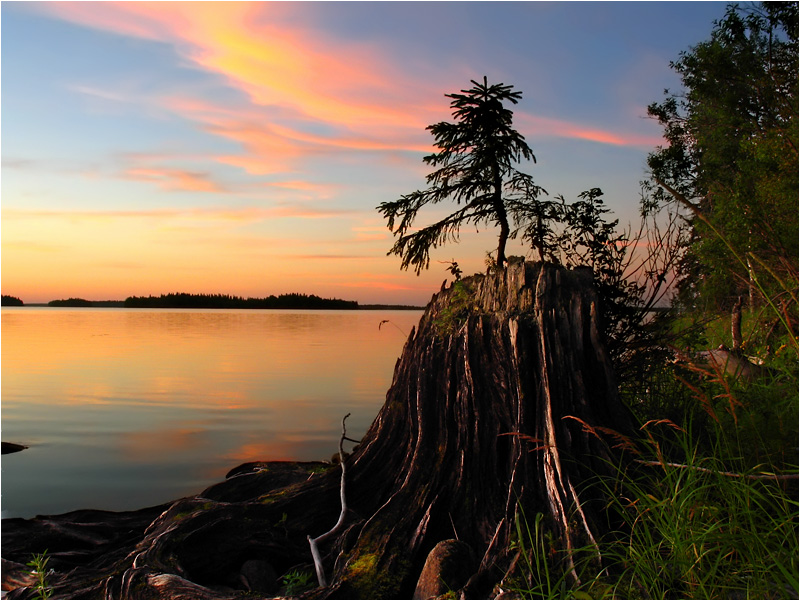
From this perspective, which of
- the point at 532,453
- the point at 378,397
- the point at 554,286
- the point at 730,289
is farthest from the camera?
the point at 730,289

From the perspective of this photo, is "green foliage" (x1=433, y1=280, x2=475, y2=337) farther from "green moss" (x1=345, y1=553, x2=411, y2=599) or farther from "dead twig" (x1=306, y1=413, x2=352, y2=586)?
"green moss" (x1=345, y1=553, x2=411, y2=599)

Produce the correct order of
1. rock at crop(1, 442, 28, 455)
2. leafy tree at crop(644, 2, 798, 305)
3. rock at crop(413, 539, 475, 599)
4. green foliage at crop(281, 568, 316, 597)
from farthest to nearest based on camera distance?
leafy tree at crop(644, 2, 798, 305), rock at crop(1, 442, 28, 455), green foliage at crop(281, 568, 316, 597), rock at crop(413, 539, 475, 599)

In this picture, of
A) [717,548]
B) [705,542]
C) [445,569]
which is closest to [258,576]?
[445,569]

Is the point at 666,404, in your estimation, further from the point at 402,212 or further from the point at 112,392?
the point at 112,392

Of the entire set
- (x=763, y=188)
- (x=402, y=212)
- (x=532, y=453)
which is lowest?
(x=532, y=453)

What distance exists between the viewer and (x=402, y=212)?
1045cm

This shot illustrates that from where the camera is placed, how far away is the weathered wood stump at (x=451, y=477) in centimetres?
686

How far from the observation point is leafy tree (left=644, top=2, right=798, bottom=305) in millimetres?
26094

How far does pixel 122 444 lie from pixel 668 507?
13.5 meters

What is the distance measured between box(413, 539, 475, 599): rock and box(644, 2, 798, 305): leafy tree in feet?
74.8

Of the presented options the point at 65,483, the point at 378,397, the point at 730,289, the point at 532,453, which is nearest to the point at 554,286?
the point at 532,453

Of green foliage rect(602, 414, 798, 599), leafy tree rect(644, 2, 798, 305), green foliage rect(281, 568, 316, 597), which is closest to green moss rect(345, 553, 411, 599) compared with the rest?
green foliage rect(281, 568, 316, 597)

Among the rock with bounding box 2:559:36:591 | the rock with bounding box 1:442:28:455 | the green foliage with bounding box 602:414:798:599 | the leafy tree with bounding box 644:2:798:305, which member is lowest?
the rock with bounding box 1:442:28:455

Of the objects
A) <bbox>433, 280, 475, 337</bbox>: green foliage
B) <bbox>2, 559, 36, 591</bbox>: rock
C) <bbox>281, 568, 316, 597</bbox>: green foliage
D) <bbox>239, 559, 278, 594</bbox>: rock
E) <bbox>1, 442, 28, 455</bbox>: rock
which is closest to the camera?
<bbox>281, 568, 316, 597</bbox>: green foliage
